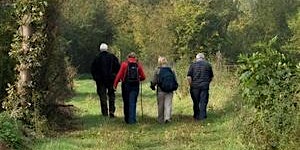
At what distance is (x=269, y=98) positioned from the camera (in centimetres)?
990

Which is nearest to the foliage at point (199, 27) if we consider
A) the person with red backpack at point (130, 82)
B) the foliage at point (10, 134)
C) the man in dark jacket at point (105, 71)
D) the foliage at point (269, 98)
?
the man in dark jacket at point (105, 71)

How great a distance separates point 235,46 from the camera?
5891cm

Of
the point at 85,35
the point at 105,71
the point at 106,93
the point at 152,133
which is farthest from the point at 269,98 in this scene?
the point at 85,35

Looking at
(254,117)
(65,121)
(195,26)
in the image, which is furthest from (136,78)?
(195,26)

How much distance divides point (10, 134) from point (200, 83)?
6.95 m

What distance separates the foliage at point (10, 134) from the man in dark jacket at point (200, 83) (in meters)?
6.04

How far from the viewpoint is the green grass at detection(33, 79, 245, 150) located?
11.8 m

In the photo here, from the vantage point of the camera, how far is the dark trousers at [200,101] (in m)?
16.7

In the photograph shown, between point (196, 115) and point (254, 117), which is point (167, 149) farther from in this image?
point (196, 115)

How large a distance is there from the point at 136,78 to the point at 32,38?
11.6 feet

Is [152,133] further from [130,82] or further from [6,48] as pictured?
[6,48]

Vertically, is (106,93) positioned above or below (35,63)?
below

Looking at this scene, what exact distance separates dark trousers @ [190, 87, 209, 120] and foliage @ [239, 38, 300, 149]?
5.88 meters

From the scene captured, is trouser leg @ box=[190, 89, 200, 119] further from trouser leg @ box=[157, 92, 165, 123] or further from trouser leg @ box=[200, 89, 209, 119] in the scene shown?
trouser leg @ box=[157, 92, 165, 123]
